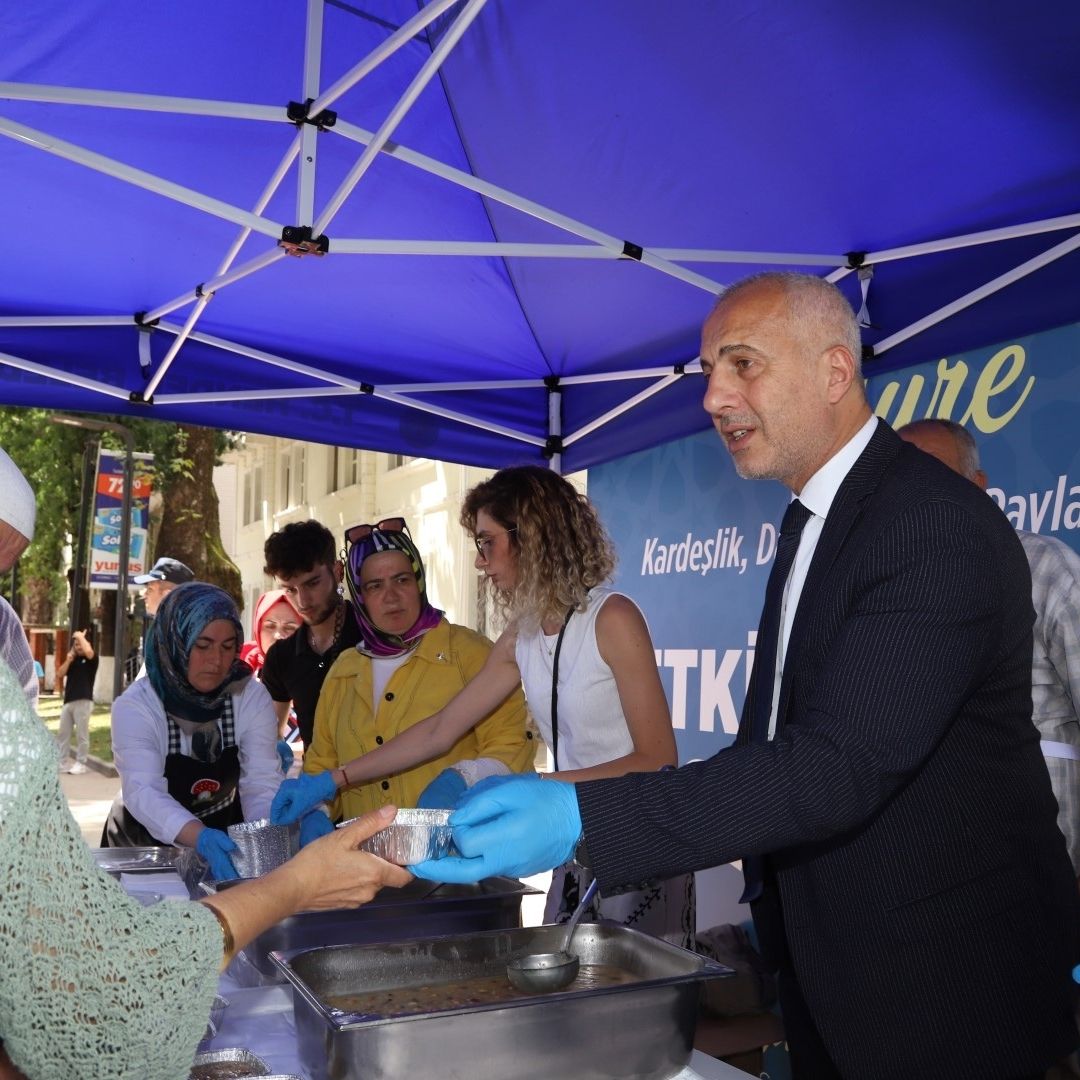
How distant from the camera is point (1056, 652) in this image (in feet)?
8.39

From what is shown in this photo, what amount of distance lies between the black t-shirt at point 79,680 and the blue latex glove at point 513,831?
472 inches

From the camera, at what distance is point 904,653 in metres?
1.32

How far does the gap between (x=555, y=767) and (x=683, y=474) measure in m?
1.88

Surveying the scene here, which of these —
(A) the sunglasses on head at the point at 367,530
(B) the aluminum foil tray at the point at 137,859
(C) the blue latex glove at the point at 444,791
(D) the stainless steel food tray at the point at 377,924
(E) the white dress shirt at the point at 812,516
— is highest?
(A) the sunglasses on head at the point at 367,530

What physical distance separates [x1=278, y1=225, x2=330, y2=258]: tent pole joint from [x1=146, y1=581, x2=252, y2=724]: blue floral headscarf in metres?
0.98

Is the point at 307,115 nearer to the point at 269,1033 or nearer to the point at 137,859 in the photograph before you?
the point at 137,859

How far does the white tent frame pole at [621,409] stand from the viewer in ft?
13.8

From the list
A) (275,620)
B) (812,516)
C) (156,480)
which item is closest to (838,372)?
(812,516)

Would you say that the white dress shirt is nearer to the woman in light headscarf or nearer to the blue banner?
the blue banner

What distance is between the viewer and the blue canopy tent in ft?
8.45

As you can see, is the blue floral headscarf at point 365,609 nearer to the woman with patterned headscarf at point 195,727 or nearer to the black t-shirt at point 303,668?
the woman with patterned headscarf at point 195,727

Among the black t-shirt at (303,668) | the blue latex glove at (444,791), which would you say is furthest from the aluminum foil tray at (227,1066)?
the black t-shirt at (303,668)

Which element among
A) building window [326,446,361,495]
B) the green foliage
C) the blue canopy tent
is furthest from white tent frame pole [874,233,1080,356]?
building window [326,446,361,495]

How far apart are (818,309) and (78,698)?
12.3 m
